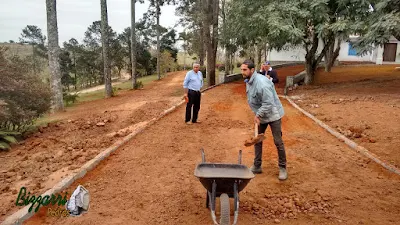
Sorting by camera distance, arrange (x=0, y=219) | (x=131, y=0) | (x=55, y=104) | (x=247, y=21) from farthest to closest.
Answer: (x=131, y=0)
(x=247, y=21)
(x=55, y=104)
(x=0, y=219)

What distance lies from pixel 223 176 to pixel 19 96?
28.5 feet

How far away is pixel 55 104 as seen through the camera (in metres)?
15.5

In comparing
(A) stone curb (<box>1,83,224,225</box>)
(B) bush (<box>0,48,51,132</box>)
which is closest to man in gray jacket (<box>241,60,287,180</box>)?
(A) stone curb (<box>1,83,224,225</box>)

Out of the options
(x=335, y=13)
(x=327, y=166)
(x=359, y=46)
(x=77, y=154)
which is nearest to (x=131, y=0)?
(x=335, y=13)

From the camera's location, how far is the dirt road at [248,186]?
13.5 feet

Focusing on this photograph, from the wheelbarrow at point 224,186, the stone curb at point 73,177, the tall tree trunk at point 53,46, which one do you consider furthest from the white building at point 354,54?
the wheelbarrow at point 224,186

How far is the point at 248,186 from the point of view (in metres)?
4.99

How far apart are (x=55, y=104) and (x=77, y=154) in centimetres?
975

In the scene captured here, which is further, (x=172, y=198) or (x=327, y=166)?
(x=327, y=166)

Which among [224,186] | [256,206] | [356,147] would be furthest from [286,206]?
[356,147]

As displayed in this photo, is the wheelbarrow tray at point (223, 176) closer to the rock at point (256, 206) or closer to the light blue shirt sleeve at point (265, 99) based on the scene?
the rock at point (256, 206)

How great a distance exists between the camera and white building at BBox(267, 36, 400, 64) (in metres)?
35.9

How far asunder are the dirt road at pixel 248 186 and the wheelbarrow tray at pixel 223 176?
0.56 metres

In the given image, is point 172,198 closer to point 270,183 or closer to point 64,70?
point 270,183
